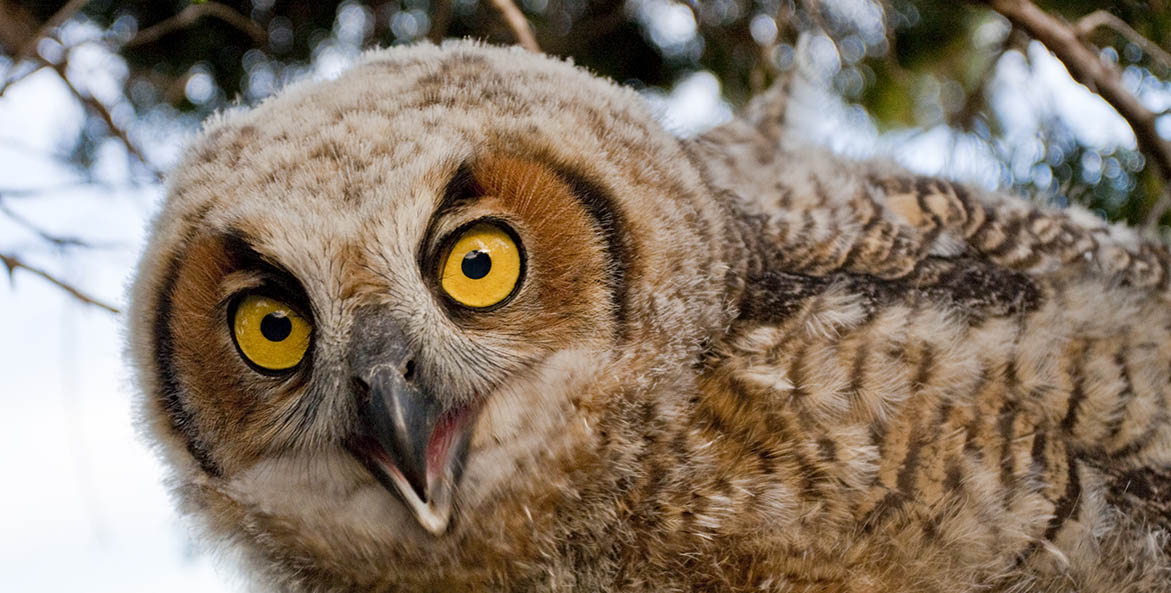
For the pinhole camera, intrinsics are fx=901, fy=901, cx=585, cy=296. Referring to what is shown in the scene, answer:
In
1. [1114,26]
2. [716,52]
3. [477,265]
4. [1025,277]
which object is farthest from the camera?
[716,52]

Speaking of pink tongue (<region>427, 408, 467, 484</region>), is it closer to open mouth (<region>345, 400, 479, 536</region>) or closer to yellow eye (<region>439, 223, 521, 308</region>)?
open mouth (<region>345, 400, 479, 536</region>)

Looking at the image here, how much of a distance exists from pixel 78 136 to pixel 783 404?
2025mm

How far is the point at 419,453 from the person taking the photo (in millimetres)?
1273

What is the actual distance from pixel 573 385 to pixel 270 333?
0.47 metres

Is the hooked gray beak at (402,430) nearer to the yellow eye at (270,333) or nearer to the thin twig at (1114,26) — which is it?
the yellow eye at (270,333)

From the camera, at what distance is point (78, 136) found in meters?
2.41

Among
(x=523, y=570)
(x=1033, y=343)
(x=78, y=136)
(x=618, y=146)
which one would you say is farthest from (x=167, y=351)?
(x=1033, y=343)

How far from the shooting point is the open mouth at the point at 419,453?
125cm

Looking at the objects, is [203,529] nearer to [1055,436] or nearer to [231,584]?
[231,584]

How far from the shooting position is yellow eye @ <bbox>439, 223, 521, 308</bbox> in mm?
1354

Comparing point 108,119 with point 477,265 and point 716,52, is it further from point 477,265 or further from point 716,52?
point 716,52

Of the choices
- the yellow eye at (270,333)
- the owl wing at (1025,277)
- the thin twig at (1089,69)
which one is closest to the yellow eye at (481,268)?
the yellow eye at (270,333)

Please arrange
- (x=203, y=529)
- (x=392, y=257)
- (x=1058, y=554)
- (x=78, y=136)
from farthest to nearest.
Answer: (x=78, y=136) → (x=203, y=529) → (x=1058, y=554) → (x=392, y=257)

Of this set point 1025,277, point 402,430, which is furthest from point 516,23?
point 1025,277
